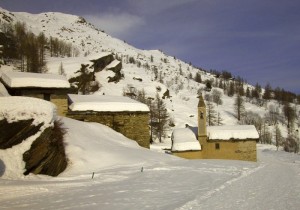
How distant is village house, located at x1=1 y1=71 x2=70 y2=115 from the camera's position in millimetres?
26125

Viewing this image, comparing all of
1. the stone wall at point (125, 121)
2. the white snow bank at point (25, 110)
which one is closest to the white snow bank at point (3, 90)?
the stone wall at point (125, 121)

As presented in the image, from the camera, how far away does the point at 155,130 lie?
61.4m

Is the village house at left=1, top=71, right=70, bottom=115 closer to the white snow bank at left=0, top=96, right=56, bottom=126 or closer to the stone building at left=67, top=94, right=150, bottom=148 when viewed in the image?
the stone building at left=67, top=94, right=150, bottom=148

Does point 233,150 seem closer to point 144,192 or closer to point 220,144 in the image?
point 220,144

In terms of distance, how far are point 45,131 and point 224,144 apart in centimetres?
2590

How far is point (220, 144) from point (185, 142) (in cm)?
419

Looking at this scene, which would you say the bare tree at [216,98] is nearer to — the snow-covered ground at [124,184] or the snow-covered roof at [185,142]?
the snow-covered roof at [185,142]

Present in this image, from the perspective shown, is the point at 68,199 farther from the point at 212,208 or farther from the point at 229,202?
the point at 229,202

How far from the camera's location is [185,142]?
38.0 metres

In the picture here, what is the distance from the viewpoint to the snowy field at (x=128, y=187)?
11336 mm

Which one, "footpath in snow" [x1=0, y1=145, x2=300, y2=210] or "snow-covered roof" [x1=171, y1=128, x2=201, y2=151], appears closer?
"footpath in snow" [x1=0, y1=145, x2=300, y2=210]

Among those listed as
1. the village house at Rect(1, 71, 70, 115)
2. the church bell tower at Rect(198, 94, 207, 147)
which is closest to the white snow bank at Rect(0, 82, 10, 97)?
the village house at Rect(1, 71, 70, 115)

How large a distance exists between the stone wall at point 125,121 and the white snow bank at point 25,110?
1008 centimetres

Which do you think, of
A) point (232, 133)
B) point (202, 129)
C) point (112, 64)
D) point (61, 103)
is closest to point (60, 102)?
point (61, 103)
